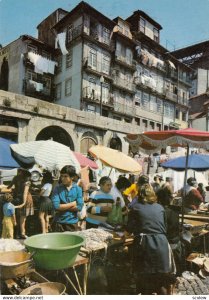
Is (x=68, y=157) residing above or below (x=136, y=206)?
above

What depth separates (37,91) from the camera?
27.5 meters

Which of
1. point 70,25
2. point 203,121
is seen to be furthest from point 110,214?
point 203,121

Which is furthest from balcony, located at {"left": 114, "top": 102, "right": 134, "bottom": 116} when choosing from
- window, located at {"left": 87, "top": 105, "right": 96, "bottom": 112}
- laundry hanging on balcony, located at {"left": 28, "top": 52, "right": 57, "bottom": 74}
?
laundry hanging on balcony, located at {"left": 28, "top": 52, "right": 57, "bottom": 74}

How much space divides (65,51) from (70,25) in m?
3.34

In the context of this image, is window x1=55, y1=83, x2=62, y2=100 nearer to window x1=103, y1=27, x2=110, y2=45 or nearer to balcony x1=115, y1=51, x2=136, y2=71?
window x1=103, y1=27, x2=110, y2=45

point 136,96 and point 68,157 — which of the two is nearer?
point 68,157

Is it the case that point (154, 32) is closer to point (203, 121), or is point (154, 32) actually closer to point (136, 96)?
point (136, 96)

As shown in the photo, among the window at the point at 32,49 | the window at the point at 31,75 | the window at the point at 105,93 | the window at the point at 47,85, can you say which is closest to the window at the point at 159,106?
the window at the point at 105,93

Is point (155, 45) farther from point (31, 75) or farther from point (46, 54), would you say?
point (31, 75)

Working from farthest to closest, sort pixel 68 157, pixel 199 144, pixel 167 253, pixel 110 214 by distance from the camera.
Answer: pixel 68 157, pixel 199 144, pixel 110 214, pixel 167 253

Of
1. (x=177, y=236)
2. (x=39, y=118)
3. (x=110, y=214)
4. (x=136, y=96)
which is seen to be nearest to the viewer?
(x=177, y=236)

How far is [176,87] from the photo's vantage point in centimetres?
4044

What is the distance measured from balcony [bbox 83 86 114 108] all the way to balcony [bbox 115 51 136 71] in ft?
13.9

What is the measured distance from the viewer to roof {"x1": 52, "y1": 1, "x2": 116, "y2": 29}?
88.4 feet
